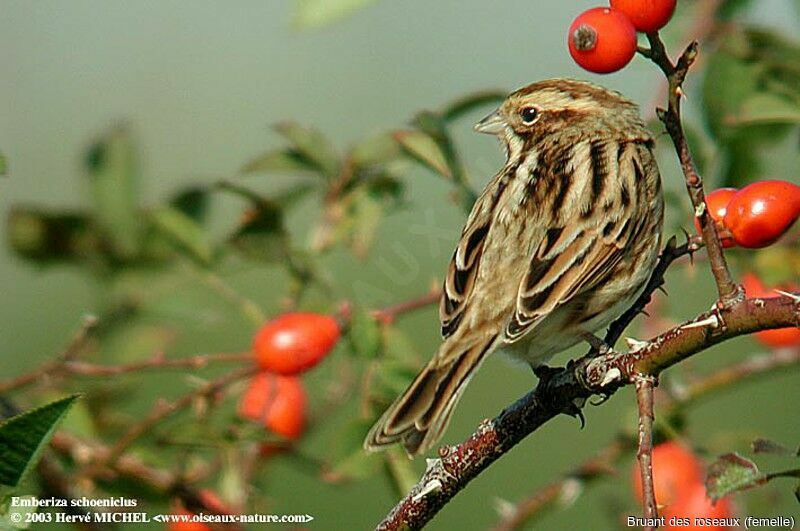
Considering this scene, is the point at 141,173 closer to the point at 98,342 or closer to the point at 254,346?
the point at 98,342

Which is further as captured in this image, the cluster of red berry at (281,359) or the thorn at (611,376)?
the cluster of red berry at (281,359)

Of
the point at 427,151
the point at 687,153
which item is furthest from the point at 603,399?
the point at 427,151

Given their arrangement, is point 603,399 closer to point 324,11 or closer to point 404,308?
point 404,308

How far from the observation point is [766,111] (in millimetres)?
2482

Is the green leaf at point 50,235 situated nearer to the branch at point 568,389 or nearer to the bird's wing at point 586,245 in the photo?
the bird's wing at point 586,245

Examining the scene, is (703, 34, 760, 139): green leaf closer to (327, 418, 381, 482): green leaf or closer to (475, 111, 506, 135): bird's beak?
(475, 111, 506, 135): bird's beak

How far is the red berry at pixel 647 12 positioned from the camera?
1573 mm

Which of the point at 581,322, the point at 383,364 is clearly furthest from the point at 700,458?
the point at 383,364

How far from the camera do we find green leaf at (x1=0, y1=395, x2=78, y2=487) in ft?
4.99

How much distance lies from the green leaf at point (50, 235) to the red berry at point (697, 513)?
126 centimetres

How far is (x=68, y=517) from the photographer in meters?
2.29

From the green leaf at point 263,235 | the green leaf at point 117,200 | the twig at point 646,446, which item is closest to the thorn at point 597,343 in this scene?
the twig at point 646,446

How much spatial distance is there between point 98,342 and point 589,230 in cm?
109

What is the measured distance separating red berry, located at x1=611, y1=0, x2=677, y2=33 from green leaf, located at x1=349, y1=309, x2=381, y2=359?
95 cm
